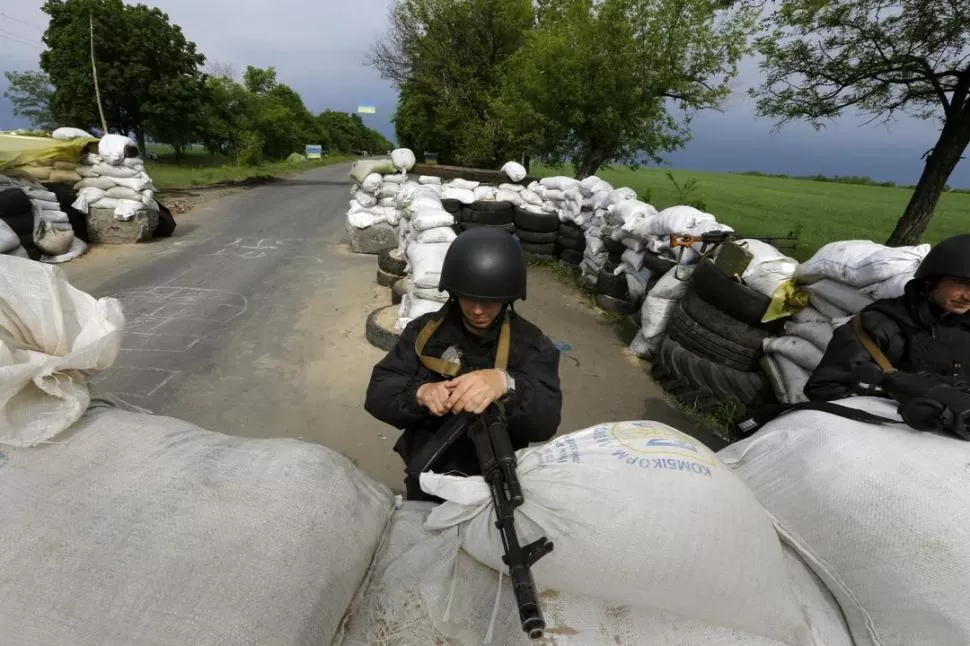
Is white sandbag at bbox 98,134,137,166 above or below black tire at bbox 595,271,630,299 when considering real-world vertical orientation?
above

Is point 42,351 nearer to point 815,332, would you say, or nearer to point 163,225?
point 815,332

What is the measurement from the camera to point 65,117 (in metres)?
24.9

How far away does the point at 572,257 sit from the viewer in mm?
8602

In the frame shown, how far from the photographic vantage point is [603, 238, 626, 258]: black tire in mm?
6656

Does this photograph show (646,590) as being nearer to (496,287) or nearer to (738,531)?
(738,531)

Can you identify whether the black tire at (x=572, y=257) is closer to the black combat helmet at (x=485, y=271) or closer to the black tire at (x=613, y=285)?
the black tire at (x=613, y=285)

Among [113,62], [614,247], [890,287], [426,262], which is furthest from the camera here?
[113,62]

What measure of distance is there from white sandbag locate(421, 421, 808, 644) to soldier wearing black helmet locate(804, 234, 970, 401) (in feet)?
4.35

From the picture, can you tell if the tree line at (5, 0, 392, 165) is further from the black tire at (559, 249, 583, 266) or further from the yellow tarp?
the black tire at (559, 249, 583, 266)

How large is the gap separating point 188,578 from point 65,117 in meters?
34.1

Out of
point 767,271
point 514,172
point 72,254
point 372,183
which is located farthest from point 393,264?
point 72,254

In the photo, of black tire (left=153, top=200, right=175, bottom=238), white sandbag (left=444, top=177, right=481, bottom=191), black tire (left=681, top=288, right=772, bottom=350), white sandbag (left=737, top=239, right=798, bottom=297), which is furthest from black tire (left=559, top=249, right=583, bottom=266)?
black tire (left=153, top=200, right=175, bottom=238)

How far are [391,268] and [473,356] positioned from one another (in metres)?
5.10

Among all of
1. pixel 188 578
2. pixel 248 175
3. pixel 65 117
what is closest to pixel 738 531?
pixel 188 578
